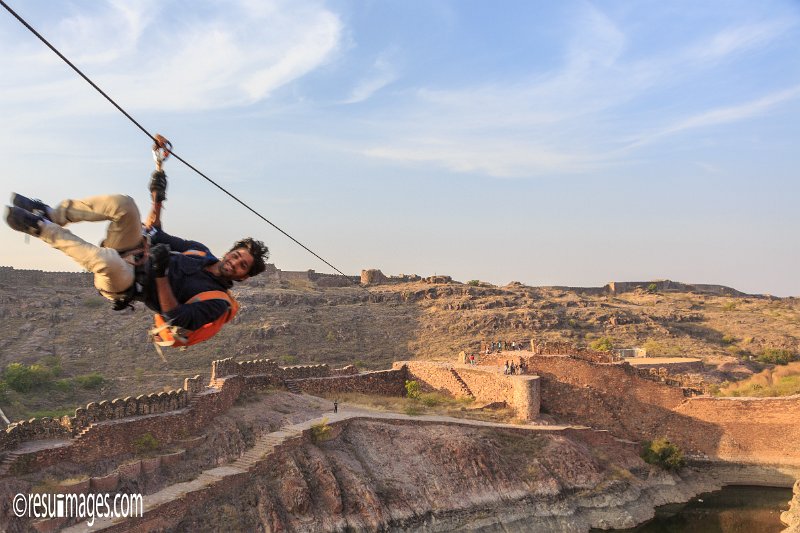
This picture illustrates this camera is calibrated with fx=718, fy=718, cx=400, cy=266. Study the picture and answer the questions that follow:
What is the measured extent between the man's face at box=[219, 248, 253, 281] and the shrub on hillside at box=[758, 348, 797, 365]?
37.8 meters

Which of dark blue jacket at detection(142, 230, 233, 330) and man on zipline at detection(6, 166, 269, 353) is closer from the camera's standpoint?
man on zipline at detection(6, 166, 269, 353)

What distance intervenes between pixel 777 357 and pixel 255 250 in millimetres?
38148

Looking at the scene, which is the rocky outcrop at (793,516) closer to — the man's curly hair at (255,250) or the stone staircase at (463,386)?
the stone staircase at (463,386)

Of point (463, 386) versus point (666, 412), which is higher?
point (463, 386)

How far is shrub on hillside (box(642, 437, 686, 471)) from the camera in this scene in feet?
82.2

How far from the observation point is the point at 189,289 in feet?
15.8

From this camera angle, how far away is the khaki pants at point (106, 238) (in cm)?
418

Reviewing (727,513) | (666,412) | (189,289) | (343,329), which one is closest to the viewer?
(189,289)

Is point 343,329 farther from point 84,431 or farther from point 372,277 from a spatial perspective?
point 84,431

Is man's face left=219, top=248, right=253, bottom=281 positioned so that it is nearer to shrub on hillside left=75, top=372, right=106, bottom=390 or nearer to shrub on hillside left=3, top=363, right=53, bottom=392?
shrub on hillside left=3, top=363, right=53, bottom=392

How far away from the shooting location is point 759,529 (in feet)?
71.5

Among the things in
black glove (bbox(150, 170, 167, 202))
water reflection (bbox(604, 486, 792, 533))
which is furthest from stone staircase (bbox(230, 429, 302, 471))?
black glove (bbox(150, 170, 167, 202))

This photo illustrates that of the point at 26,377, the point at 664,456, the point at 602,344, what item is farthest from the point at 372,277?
the point at 664,456

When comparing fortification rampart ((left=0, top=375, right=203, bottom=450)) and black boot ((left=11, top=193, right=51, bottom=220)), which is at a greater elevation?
black boot ((left=11, top=193, right=51, bottom=220))
